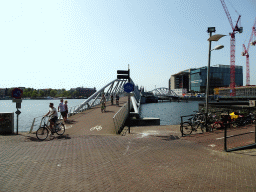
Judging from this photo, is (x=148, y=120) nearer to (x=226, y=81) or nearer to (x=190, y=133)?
(x=190, y=133)

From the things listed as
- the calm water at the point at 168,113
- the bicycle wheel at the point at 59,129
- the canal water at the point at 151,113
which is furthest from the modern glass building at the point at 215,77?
the bicycle wheel at the point at 59,129

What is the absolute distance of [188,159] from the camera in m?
6.21

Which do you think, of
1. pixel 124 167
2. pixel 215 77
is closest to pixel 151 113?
pixel 124 167

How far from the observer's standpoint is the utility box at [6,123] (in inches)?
419

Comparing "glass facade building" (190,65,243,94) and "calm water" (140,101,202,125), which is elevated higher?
"glass facade building" (190,65,243,94)

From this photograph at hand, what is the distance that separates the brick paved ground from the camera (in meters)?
4.38

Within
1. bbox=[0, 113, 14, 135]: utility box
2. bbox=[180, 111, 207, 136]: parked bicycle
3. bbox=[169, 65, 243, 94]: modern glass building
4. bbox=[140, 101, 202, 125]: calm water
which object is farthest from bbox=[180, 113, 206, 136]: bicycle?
bbox=[169, 65, 243, 94]: modern glass building

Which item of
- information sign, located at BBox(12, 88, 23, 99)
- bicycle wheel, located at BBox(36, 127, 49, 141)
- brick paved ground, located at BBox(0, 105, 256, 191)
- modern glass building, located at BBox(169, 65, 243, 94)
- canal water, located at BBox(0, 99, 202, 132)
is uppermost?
modern glass building, located at BBox(169, 65, 243, 94)

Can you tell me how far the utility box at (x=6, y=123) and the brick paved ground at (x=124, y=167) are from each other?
2846 mm

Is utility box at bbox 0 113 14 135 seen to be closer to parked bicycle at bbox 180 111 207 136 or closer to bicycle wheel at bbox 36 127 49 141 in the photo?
bicycle wheel at bbox 36 127 49 141

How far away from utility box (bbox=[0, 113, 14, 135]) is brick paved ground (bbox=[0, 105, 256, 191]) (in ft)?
9.34

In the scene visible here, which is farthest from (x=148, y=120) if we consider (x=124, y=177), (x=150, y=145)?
(x=124, y=177)

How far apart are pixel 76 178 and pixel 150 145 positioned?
393 cm

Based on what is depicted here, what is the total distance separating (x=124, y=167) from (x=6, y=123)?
26.8ft
